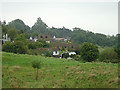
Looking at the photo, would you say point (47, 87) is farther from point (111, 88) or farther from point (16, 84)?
point (111, 88)

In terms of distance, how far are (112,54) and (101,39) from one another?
1947 inches

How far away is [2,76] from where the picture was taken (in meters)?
15.5

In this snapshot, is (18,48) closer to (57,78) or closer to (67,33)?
(57,78)

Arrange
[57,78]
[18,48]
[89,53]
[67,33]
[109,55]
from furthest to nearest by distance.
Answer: [67,33] → [109,55] → [18,48] → [89,53] → [57,78]

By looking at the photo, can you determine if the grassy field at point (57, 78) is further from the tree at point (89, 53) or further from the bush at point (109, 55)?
the bush at point (109, 55)

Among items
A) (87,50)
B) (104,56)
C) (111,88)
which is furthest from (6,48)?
(111,88)

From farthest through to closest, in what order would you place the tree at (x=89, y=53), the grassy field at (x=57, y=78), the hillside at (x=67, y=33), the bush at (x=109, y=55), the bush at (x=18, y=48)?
the hillside at (x=67, y=33) < the bush at (x=109, y=55) < the bush at (x=18, y=48) < the tree at (x=89, y=53) < the grassy field at (x=57, y=78)

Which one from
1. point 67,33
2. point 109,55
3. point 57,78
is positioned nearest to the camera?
point 57,78

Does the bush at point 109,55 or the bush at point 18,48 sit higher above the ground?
the bush at point 18,48

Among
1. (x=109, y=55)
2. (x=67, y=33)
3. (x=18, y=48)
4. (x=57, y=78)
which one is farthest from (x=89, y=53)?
(x=67, y=33)

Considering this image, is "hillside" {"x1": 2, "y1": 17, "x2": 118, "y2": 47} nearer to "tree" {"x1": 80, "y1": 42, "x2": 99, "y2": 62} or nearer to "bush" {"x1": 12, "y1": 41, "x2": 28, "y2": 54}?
"bush" {"x1": 12, "y1": 41, "x2": 28, "y2": 54}

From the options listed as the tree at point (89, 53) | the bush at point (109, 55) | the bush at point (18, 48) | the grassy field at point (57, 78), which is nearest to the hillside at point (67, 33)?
the bush at point (109, 55)

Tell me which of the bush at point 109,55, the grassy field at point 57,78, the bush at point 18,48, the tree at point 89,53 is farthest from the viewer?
the bush at point 109,55

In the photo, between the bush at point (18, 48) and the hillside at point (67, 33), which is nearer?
the bush at point (18, 48)
